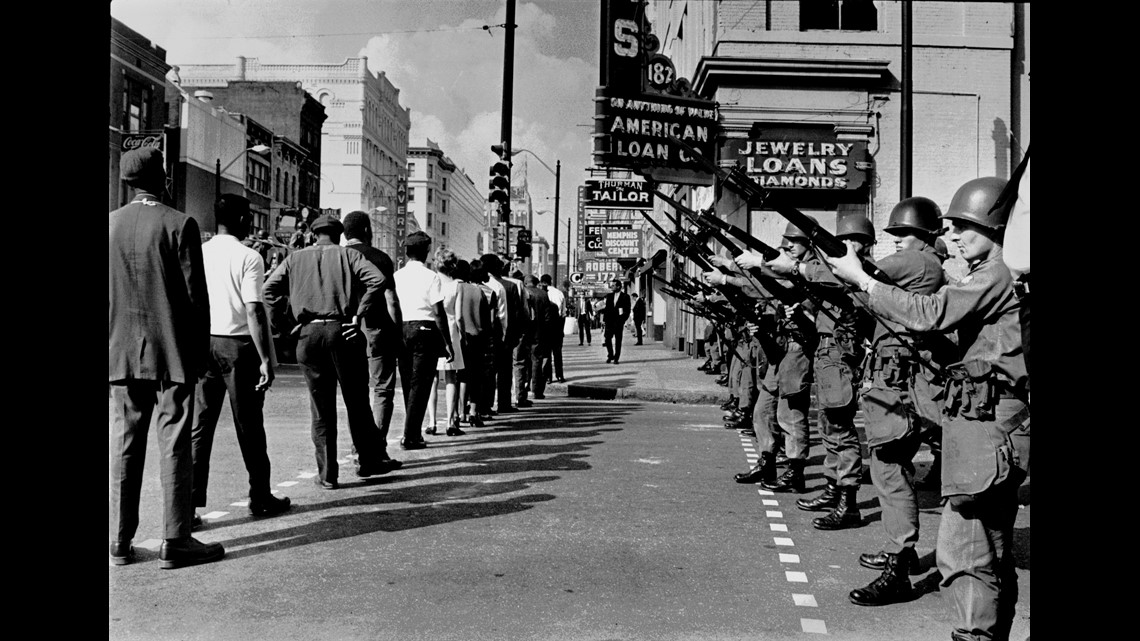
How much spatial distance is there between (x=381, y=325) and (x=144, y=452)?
3.60 m

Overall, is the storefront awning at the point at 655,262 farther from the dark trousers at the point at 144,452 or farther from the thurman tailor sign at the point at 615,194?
the dark trousers at the point at 144,452

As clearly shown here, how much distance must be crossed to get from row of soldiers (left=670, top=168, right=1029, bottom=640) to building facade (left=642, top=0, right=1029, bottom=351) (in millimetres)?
12625

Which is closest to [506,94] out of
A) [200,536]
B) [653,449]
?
[653,449]

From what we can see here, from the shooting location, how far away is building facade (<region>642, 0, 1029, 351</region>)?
2066cm

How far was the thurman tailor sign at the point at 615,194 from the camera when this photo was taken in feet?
93.4

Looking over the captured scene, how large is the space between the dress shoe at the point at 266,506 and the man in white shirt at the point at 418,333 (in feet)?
10.4

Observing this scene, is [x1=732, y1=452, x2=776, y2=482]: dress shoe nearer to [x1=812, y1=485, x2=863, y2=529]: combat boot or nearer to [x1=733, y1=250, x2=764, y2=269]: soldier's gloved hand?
[x1=812, y1=485, x2=863, y2=529]: combat boot

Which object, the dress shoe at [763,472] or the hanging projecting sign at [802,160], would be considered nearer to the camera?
the dress shoe at [763,472]

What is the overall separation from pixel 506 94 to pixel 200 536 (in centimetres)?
1519

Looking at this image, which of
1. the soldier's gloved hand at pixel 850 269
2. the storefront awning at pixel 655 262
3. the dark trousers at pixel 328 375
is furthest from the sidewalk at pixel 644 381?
the soldier's gloved hand at pixel 850 269

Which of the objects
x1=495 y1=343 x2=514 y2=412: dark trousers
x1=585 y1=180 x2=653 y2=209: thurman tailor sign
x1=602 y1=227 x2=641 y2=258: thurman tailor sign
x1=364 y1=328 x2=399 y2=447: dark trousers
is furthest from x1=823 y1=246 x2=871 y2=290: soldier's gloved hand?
x1=602 y1=227 x2=641 y2=258: thurman tailor sign

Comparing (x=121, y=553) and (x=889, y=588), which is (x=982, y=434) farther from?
(x=121, y=553)

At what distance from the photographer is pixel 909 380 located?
5523 mm
